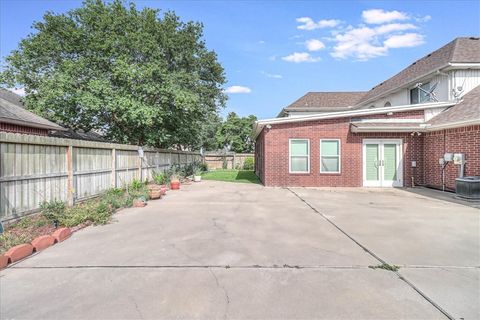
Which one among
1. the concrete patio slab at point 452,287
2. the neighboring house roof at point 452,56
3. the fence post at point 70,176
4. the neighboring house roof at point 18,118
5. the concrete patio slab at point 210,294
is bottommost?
the concrete patio slab at point 452,287

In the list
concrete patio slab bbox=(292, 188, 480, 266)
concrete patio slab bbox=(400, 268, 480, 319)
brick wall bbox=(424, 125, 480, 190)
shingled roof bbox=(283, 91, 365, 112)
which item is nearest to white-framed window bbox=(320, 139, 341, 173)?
concrete patio slab bbox=(292, 188, 480, 266)

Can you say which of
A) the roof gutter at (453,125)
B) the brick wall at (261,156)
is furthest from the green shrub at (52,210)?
the roof gutter at (453,125)

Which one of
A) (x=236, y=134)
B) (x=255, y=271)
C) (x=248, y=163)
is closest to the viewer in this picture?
(x=255, y=271)

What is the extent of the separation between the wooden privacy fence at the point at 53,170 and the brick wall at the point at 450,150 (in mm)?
12973

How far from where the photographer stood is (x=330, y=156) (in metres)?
13.7

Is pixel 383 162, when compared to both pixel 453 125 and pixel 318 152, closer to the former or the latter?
pixel 318 152

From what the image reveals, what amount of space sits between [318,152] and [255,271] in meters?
10.6

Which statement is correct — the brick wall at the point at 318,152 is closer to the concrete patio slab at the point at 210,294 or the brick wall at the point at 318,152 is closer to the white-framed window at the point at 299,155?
the white-framed window at the point at 299,155

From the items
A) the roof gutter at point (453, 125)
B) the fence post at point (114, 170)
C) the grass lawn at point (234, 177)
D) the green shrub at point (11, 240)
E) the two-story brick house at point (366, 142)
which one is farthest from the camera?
the grass lawn at point (234, 177)

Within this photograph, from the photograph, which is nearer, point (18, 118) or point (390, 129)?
point (18, 118)

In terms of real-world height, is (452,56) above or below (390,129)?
above

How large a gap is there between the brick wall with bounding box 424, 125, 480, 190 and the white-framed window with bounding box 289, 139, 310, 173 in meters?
Result: 5.32

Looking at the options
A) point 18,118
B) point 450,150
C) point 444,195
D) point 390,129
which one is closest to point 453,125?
point 450,150

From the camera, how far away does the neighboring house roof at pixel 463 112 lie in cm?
1099
